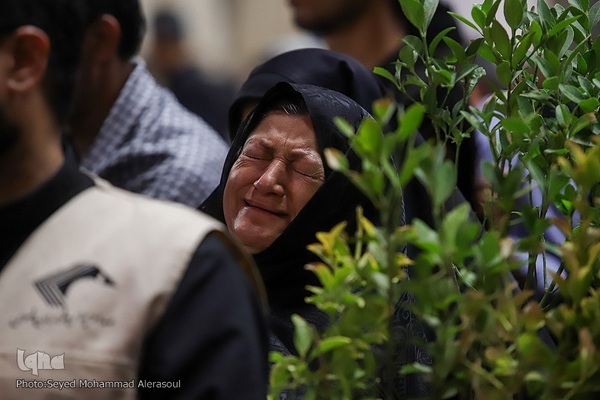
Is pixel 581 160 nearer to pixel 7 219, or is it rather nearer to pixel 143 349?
pixel 143 349

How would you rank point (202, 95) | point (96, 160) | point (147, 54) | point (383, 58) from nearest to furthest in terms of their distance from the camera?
point (96, 160) → point (383, 58) → point (202, 95) → point (147, 54)

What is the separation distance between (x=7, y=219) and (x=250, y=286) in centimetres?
37

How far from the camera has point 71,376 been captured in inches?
64.0

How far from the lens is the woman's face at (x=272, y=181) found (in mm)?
2715

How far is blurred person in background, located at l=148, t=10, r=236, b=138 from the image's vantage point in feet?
23.1

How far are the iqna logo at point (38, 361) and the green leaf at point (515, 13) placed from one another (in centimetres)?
93

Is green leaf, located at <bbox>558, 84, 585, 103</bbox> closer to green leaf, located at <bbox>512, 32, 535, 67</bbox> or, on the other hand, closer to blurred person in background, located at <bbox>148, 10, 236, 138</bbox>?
green leaf, located at <bbox>512, 32, 535, 67</bbox>

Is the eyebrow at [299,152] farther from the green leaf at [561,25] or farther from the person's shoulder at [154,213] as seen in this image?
the person's shoulder at [154,213]

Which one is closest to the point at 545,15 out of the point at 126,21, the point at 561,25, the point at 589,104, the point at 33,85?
the point at 561,25

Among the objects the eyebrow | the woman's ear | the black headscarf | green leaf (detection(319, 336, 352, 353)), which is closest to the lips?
the eyebrow

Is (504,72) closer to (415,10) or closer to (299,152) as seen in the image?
(415,10)

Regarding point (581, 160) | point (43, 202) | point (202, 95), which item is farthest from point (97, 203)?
point (202, 95)

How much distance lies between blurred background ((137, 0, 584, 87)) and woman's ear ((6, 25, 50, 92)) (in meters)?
7.10

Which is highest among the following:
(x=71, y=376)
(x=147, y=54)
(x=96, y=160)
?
(x=71, y=376)
